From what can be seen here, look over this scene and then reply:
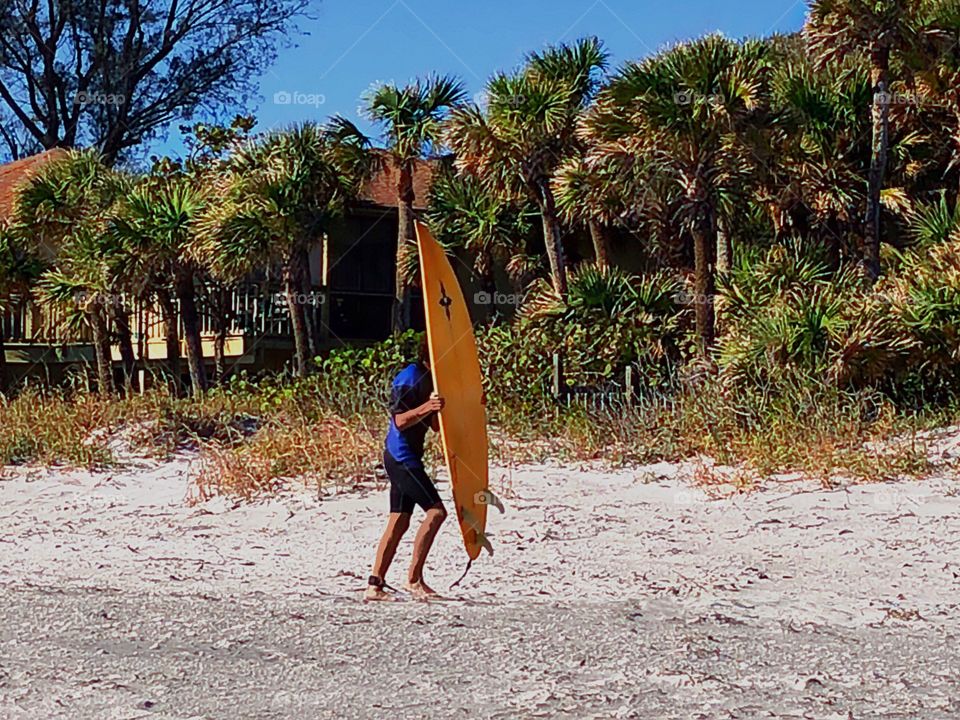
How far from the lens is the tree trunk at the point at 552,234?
18.8 m

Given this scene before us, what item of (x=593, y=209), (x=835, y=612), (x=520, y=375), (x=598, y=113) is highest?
(x=598, y=113)

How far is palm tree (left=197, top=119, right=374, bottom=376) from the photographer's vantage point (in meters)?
18.2

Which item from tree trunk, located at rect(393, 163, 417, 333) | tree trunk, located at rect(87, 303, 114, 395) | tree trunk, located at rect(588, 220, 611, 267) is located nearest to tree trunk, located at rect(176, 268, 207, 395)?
tree trunk, located at rect(87, 303, 114, 395)

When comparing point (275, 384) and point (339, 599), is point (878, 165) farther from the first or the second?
point (339, 599)

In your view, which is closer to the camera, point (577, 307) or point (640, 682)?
point (640, 682)

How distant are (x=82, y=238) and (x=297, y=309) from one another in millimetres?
3229

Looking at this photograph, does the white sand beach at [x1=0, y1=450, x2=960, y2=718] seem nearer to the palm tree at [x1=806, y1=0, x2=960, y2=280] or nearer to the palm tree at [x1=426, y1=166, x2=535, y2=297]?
the palm tree at [x1=806, y1=0, x2=960, y2=280]

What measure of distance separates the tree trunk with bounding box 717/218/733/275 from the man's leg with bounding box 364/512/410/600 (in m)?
9.79

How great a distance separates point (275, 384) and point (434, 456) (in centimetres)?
579

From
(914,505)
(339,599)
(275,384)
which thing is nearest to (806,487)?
(914,505)

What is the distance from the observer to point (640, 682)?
667cm

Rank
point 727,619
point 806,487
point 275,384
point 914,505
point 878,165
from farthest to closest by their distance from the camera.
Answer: point 275,384, point 878,165, point 806,487, point 914,505, point 727,619

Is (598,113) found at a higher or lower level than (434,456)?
higher

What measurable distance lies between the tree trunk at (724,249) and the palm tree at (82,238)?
26.7 ft
